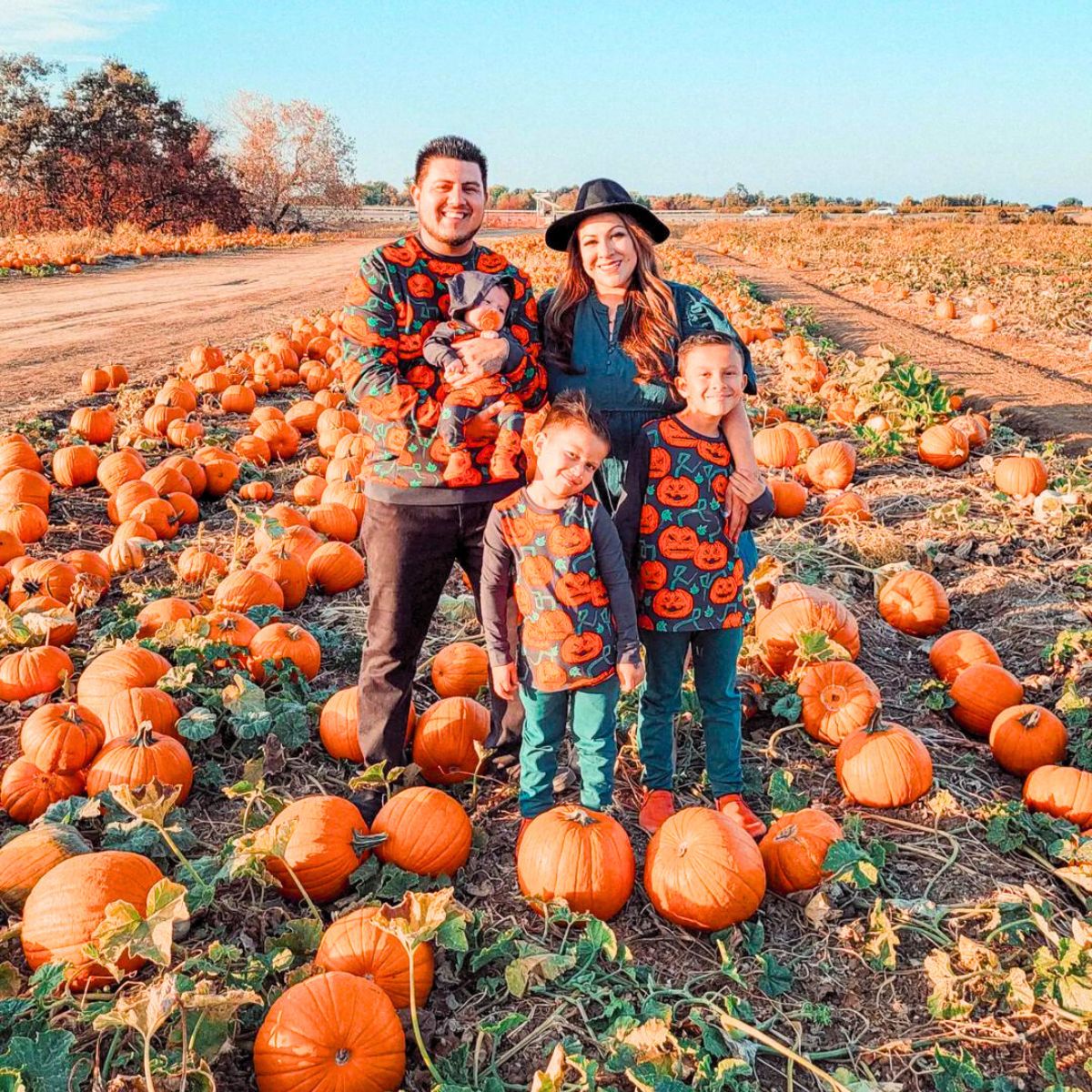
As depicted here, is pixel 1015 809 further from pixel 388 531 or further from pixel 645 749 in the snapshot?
pixel 388 531

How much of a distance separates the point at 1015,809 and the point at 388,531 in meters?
2.62

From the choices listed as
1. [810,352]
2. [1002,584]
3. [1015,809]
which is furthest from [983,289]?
[1015,809]

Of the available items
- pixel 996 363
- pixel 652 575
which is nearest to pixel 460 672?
pixel 652 575

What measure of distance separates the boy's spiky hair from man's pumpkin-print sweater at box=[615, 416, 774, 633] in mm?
327

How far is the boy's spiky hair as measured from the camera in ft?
9.24

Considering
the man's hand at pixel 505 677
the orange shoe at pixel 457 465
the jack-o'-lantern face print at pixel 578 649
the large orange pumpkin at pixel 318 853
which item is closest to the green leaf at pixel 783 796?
the jack-o'-lantern face print at pixel 578 649

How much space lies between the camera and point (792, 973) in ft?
8.96

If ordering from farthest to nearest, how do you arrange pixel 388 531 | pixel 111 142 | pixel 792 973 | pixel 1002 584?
pixel 111 142, pixel 1002 584, pixel 388 531, pixel 792 973

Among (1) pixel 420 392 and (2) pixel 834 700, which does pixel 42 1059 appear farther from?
(2) pixel 834 700

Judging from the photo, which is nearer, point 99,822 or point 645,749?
point 99,822

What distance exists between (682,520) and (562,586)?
549 millimetres

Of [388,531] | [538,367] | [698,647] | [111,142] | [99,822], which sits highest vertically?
[111,142]

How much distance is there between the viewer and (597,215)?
10.3 feet

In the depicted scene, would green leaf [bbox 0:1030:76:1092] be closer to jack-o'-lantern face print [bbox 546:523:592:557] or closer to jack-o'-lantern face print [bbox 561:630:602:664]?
jack-o'-lantern face print [bbox 561:630:602:664]
